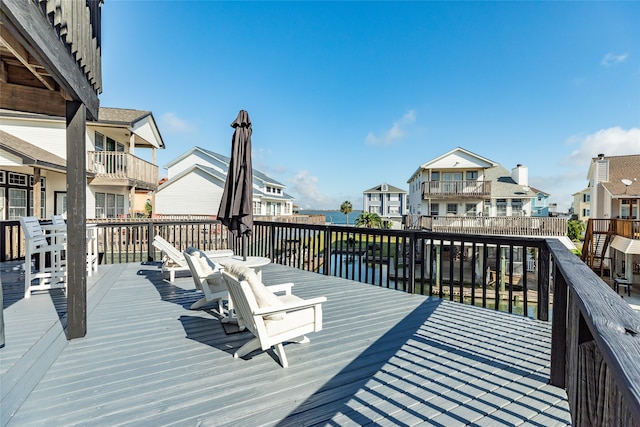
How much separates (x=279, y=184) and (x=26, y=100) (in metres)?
30.7

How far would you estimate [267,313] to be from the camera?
8.29ft

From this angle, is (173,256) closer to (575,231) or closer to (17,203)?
(17,203)

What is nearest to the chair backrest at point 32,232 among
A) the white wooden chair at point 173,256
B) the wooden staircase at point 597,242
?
the white wooden chair at point 173,256

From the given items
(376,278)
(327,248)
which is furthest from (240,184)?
(376,278)

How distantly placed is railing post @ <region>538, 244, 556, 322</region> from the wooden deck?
0.53 ft

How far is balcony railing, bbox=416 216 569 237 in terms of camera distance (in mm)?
17500

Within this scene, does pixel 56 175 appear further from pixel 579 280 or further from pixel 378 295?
pixel 579 280

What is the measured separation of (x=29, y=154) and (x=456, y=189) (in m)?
23.1

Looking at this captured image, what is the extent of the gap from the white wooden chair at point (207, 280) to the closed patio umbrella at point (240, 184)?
35.6 inches

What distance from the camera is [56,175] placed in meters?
12.3

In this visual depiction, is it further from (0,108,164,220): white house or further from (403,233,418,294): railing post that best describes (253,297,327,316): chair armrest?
(0,108,164,220): white house

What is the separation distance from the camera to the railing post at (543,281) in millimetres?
3613

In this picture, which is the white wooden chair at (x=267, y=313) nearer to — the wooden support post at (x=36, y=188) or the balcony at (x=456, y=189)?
the wooden support post at (x=36, y=188)

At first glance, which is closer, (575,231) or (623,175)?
(623,175)
